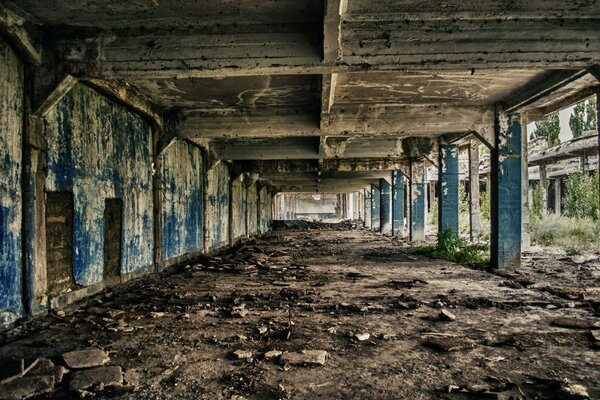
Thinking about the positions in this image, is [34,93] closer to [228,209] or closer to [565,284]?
[565,284]

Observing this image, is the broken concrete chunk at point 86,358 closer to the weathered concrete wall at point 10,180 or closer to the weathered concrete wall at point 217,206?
the weathered concrete wall at point 10,180

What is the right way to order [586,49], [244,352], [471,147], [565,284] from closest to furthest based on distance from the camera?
[244,352]
[586,49]
[565,284]
[471,147]

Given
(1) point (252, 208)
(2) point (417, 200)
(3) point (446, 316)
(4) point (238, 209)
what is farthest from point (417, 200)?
(3) point (446, 316)

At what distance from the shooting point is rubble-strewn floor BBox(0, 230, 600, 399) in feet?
10.6

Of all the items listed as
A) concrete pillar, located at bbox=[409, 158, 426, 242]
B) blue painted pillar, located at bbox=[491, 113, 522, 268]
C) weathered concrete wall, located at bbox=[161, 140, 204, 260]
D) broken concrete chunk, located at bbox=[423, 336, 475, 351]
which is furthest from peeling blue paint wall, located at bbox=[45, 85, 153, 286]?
concrete pillar, located at bbox=[409, 158, 426, 242]

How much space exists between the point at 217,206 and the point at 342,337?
11.6 metres

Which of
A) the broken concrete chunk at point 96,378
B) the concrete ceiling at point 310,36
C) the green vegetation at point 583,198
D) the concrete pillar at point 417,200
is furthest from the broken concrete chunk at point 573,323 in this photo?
the concrete pillar at point 417,200

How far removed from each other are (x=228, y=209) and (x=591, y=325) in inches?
553

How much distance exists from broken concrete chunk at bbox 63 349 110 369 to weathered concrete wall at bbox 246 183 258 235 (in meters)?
17.7

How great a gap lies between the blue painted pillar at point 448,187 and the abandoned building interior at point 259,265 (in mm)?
3503

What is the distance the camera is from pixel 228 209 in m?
17.3

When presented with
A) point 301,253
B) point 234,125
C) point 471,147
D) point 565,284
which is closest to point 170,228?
point 234,125

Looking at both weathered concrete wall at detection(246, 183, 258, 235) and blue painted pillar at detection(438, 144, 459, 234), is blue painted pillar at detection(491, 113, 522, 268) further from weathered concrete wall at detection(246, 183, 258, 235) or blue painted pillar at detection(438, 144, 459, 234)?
weathered concrete wall at detection(246, 183, 258, 235)

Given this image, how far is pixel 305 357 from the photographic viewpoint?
150 inches
